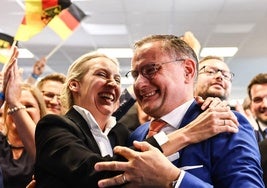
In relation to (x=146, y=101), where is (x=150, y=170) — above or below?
below

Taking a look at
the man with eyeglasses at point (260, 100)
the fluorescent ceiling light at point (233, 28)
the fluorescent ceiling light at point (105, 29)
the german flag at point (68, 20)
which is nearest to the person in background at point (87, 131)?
the german flag at point (68, 20)

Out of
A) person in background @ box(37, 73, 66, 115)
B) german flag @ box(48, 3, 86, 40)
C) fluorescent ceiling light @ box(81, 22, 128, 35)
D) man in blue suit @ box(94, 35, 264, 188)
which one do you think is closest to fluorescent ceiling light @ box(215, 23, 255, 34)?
fluorescent ceiling light @ box(81, 22, 128, 35)

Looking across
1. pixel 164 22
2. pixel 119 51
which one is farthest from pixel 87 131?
pixel 119 51

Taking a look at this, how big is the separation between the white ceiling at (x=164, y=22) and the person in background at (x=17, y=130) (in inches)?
97.6

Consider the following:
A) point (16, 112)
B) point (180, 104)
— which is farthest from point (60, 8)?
point (180, 104)

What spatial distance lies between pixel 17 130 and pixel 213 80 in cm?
113

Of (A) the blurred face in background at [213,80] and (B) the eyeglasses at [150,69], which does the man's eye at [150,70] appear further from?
(A) the blurred face in background at [213,80]

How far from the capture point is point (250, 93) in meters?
3.47

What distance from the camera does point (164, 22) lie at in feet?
17.9

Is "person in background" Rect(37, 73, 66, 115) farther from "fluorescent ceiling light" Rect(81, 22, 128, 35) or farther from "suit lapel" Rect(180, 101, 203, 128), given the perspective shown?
"fluorescent ceiling light" Rect(81, 22, 128, 35)

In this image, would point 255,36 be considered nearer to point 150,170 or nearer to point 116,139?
point 116,139

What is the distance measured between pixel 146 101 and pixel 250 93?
219cm

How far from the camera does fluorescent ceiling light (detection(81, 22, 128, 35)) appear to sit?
18.4ft

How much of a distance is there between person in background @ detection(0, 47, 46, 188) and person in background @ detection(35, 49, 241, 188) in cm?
41
